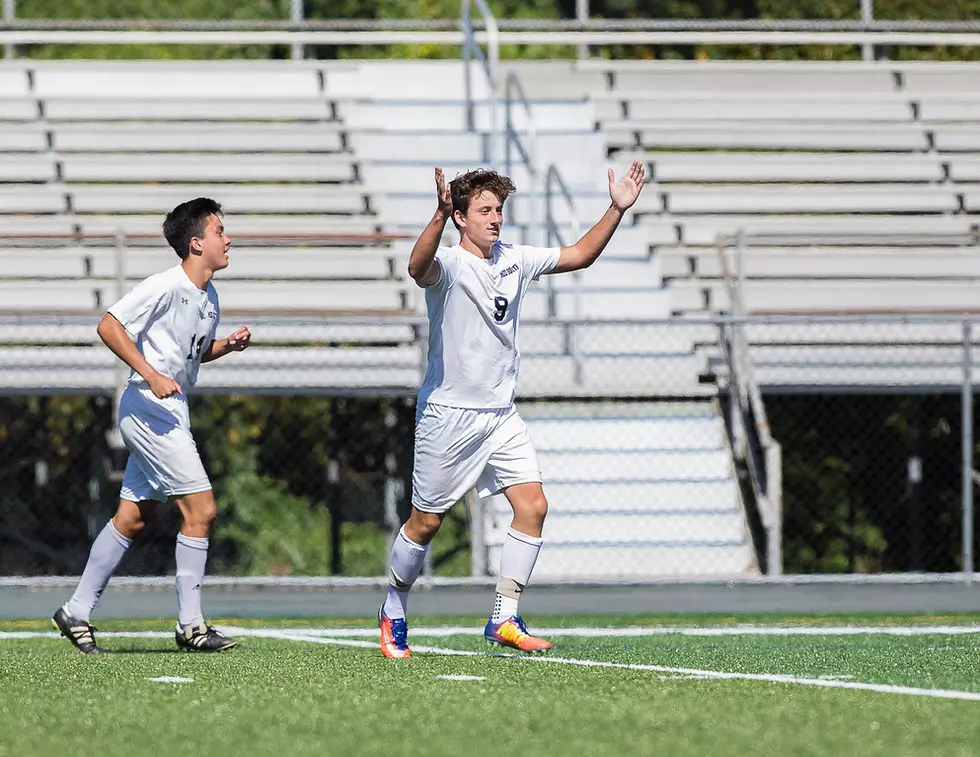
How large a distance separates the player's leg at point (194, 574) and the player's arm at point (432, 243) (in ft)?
4.73

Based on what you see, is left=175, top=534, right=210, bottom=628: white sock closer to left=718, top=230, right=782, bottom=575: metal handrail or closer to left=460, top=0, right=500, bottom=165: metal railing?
left=718, top=230, right=782, bottom=575: metal handrail

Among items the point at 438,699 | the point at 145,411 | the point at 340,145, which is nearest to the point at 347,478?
the point at 340,145

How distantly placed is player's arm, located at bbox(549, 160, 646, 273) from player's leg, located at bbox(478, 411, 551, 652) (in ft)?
2.28

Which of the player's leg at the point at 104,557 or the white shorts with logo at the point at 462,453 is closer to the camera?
the white shorts with logo at the point at 462,453

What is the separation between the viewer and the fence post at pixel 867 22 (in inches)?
736

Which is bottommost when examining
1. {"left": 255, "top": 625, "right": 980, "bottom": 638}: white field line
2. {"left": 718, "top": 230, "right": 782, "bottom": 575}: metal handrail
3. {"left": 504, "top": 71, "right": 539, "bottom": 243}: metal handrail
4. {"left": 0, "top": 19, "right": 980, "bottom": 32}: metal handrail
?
{"left": 255, "top": 625, "right": 980, "bottom": 638}: white field line

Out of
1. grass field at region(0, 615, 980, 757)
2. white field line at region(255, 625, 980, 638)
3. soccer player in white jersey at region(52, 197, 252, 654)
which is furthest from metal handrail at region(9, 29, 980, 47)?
grass field at region(0, 615, 980, 757)

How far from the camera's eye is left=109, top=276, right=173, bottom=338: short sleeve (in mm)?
7441

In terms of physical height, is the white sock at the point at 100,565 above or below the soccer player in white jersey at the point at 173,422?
below

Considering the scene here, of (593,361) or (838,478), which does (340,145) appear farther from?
(838,478)

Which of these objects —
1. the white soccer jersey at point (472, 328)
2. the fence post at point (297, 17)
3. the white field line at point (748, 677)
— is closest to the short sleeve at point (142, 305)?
the white soccer jersey at point (472, 328)

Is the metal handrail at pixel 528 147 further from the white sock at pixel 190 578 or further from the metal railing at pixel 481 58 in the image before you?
the white sock at pixel 190 578

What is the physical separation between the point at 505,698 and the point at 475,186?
2294 millimetres

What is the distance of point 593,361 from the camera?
1380cm
